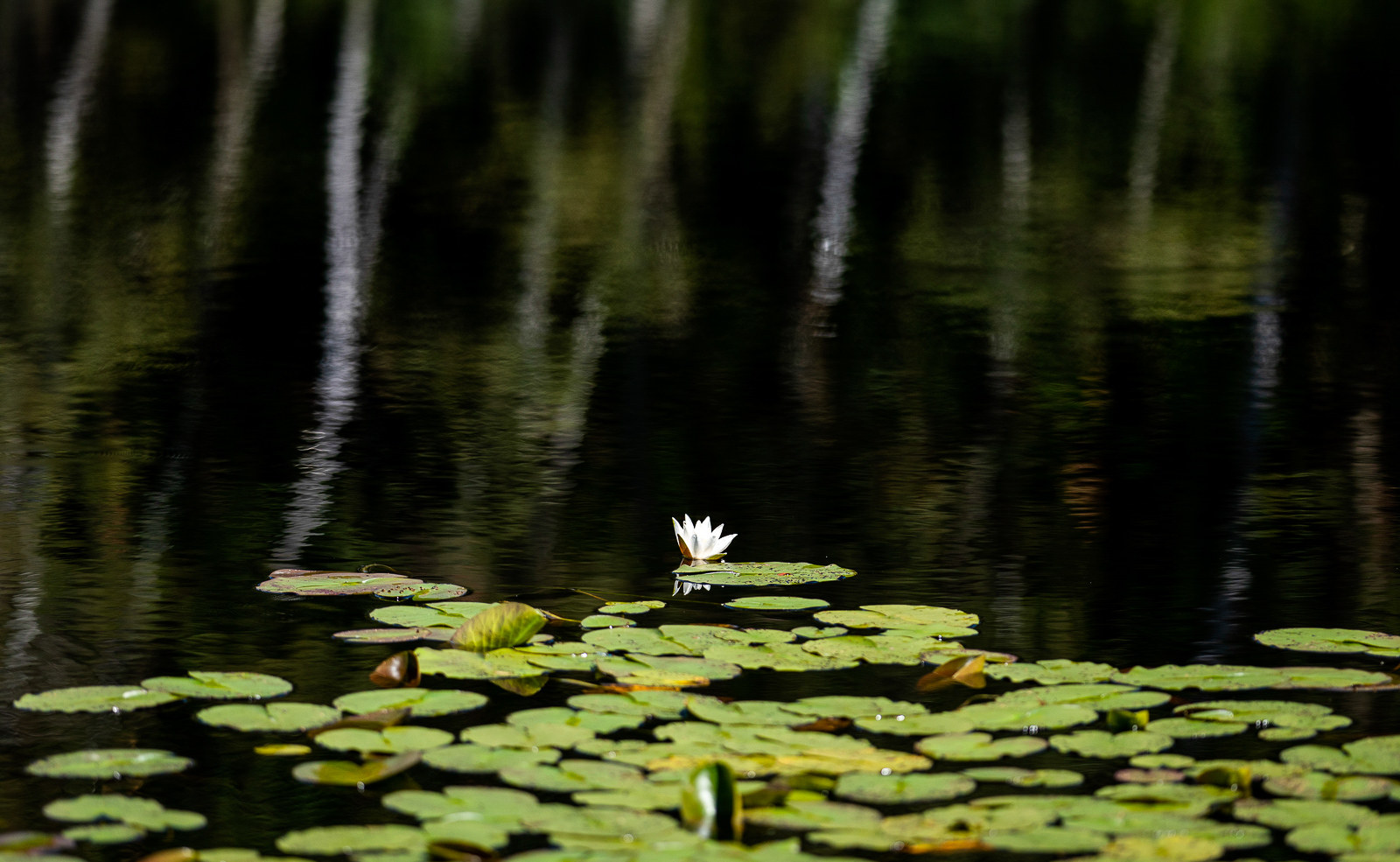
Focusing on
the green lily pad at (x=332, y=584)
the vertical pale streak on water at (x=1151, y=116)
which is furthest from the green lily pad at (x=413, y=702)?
the vertical pale streak on water at (x=1151, y=116)

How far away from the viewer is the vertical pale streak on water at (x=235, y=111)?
34.1 ft

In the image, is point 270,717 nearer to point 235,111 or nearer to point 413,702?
point 413,702

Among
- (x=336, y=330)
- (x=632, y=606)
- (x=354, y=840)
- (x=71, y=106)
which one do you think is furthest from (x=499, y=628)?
(x=71, y=106)

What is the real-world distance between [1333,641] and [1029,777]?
1.01 meters

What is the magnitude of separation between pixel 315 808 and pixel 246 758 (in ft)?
0.86

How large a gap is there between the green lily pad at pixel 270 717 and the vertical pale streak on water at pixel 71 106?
764 cm

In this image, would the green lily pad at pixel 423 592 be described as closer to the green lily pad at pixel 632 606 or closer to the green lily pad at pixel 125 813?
the green lily pad at pixel 632 606

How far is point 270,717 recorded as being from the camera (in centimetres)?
326

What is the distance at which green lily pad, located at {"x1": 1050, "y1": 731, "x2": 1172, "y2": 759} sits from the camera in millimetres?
3105

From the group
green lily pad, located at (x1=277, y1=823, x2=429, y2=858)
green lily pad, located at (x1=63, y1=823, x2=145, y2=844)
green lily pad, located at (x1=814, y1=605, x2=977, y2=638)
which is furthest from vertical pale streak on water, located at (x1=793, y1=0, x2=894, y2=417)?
green lily pad, located at (x1=63, y1=823, x2=145, y2=844)

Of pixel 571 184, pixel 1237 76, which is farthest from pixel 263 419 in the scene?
pixel 1237 76

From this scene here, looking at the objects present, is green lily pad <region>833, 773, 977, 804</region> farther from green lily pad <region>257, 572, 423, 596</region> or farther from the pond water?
green lily pad <region>257, 572, 423, 596</region>

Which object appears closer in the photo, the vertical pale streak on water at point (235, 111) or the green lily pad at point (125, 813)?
the green lily pad at point (125, 813)

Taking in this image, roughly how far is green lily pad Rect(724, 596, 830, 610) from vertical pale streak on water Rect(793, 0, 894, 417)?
2.03 meters
